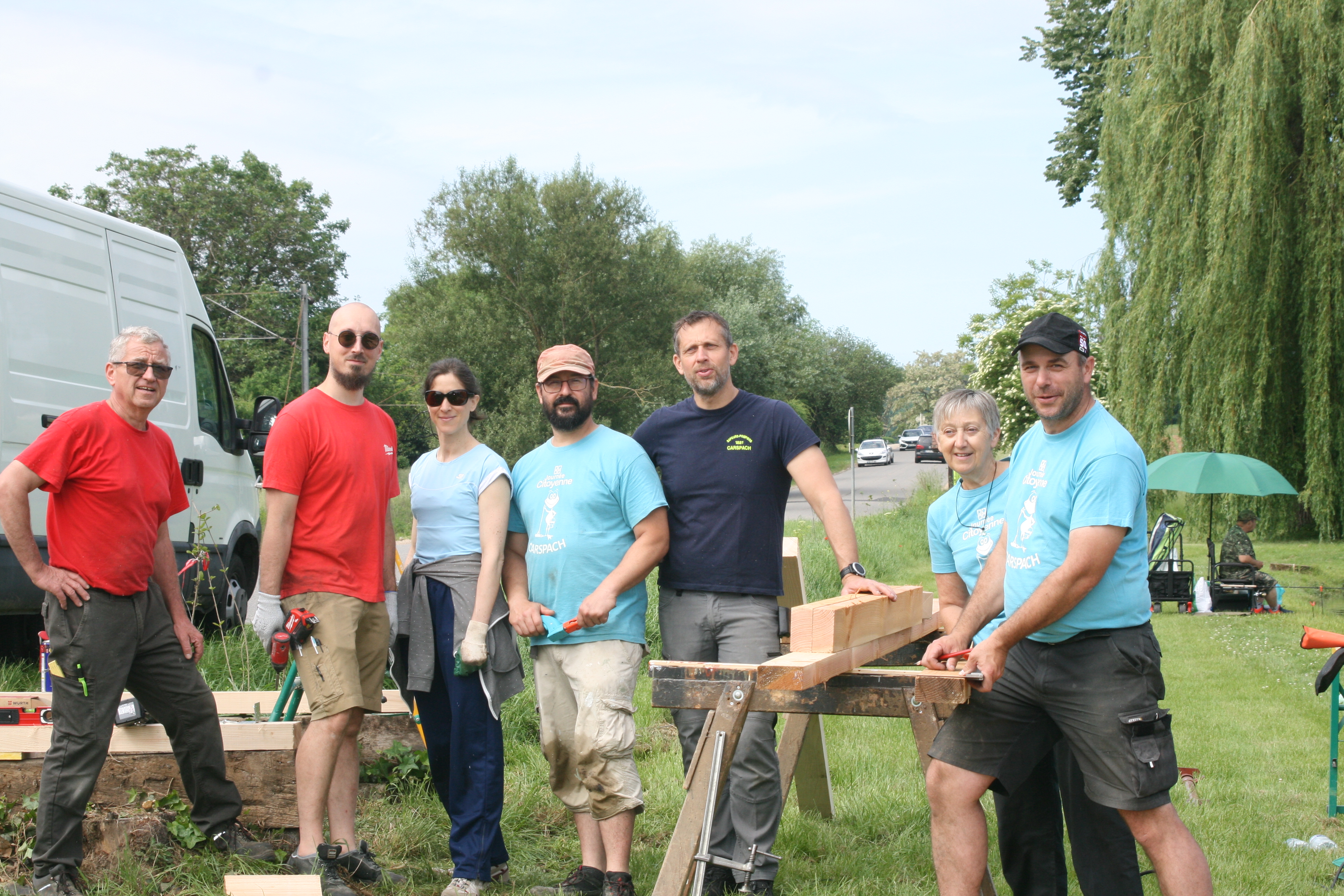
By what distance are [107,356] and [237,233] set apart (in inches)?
1483

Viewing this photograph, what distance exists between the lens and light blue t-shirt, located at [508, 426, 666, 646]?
3982 mm

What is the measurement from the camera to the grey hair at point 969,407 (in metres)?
4.19

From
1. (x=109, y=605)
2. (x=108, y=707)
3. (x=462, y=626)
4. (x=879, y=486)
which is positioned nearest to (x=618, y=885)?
(x=462, y=626)

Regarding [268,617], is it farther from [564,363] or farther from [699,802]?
[699,802]

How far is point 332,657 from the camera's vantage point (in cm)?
398

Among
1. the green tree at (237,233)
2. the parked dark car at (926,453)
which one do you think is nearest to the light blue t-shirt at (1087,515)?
the green tree at (237,233)

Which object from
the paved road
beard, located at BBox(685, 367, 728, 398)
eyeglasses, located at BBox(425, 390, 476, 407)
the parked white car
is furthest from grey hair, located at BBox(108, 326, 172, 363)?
the parked white car

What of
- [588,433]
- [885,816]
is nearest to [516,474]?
[588,433]

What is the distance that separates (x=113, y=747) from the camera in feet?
14.4

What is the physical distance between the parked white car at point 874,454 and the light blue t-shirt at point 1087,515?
55234 mm

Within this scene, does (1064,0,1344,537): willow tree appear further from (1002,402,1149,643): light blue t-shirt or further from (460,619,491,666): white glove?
(460,619,491,666): white glove

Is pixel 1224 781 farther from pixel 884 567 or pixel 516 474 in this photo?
pixel 884 567

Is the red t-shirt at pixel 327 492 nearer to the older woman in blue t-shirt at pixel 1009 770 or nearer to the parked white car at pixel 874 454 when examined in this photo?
the older woman in blue t-shirt at pixel 1009 770

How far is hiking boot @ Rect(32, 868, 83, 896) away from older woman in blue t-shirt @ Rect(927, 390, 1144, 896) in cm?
307
